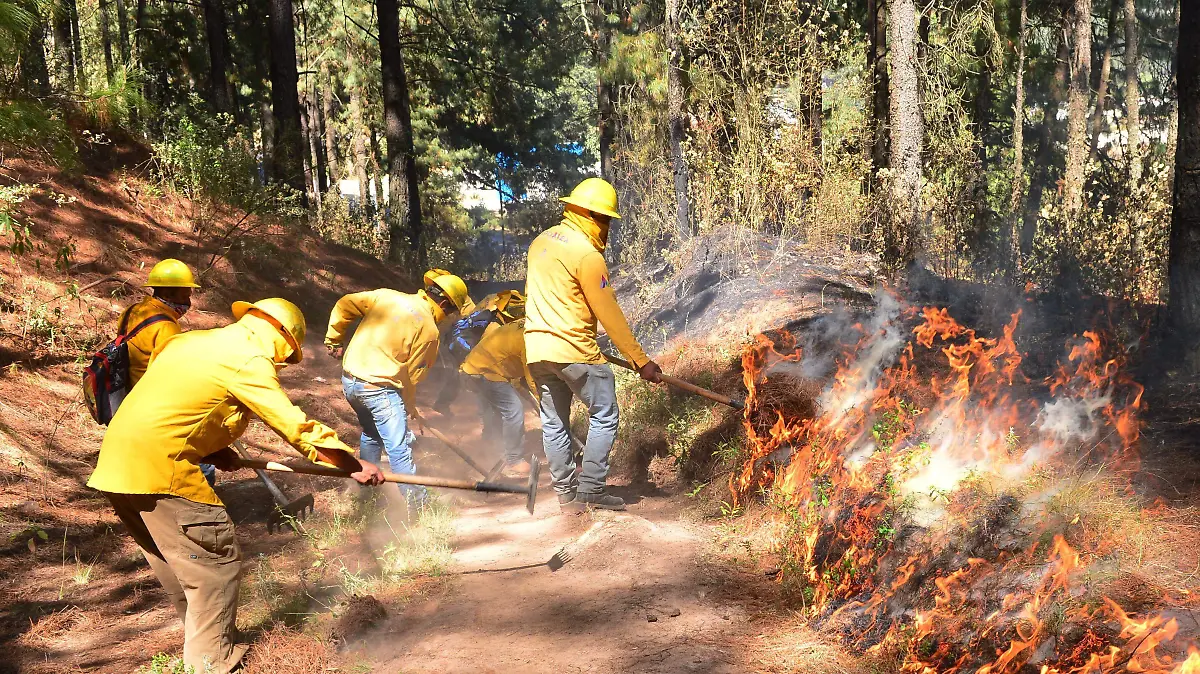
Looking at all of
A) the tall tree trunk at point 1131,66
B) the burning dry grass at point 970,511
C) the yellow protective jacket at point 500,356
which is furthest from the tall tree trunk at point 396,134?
the tall tree trunk at point 1131,66

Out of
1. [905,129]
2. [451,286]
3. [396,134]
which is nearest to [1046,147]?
[396,134]

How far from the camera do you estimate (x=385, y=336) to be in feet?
20.6

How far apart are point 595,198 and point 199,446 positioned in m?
3.02

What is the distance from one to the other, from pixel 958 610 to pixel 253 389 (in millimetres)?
3315

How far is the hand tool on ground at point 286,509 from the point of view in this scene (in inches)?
252

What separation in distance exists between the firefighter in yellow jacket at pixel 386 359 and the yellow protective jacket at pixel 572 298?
99 cm

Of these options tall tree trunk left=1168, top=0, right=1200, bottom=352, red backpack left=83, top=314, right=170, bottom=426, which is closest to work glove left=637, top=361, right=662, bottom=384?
red backpack left=83, top=314, right=170, bottom=426

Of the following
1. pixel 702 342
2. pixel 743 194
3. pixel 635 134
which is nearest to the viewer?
pixel 702 342

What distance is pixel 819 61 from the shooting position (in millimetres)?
9594

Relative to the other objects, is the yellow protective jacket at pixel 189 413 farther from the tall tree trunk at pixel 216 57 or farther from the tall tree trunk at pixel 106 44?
the tall tree trunk at pixel 216 57

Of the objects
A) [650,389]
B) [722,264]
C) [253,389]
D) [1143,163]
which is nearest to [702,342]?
[650,389]

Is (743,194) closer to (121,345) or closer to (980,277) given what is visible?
(980,277)

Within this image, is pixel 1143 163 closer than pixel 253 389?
No

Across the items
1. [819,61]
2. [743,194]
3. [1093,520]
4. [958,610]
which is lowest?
[958,610]
